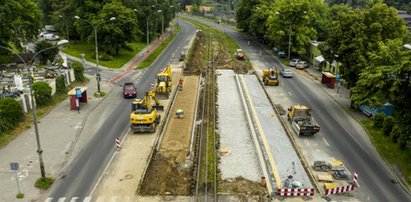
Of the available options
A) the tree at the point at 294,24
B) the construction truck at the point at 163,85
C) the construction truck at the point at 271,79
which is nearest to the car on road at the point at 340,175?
the construction truck at the point at 163,85

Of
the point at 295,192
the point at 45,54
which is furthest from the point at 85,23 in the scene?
the point at 295,192

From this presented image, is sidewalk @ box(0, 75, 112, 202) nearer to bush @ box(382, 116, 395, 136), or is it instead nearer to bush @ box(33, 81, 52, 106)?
bush @ box(33, 81, 52, 106)

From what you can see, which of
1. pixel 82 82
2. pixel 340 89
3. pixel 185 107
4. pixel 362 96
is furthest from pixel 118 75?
pixel 362 96

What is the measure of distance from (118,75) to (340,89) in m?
35.4

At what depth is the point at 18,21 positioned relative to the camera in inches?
2418

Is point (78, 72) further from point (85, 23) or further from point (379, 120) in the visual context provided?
point (379, 120)

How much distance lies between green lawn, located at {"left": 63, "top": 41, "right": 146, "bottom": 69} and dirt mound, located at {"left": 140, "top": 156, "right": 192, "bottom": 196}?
41798 mm

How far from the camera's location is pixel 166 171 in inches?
1144

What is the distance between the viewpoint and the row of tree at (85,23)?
60.8 metres

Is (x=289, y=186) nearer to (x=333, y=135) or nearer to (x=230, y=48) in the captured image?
(x=333, y=135)

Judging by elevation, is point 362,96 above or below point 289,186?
above

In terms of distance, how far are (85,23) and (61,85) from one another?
29276 millimetres

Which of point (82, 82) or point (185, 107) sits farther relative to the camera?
point (82, 82)

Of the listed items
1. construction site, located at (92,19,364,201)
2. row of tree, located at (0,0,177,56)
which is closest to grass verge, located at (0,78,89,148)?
construction site, located at (92,19,364,201)
